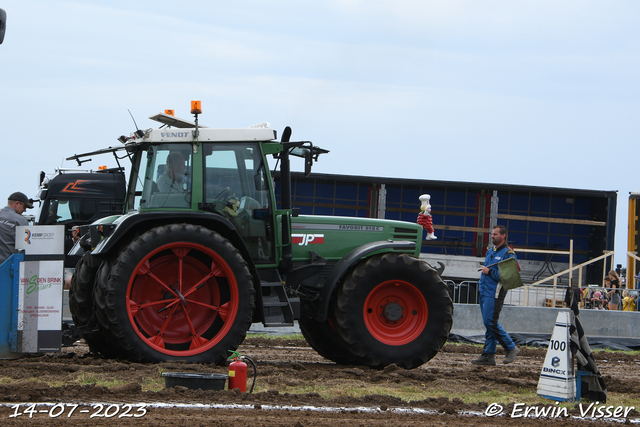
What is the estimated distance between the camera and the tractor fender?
798cm

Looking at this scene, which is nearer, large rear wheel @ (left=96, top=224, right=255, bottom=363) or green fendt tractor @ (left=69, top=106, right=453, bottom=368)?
large rear wheel @ (left=96, top=224, right=255, bottom=363)

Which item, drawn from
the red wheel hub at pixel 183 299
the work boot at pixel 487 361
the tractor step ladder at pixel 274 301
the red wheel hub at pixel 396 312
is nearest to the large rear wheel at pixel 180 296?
the red wheel hub at pixel 183 299

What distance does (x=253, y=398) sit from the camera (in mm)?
5727

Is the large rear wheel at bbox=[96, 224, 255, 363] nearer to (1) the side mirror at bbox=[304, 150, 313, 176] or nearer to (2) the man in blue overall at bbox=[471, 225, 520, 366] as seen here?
(1) the side mirror at bbox=[304, 150, 313, 176]

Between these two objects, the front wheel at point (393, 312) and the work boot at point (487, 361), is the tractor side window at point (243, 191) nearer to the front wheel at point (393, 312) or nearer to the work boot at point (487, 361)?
the front wheel at point (393, 312)

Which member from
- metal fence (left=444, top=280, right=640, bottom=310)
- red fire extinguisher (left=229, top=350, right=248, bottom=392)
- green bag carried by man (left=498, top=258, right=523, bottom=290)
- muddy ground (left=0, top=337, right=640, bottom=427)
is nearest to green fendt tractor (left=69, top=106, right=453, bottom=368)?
muddy ground (left=0, top=337, right=640, bottom=427)

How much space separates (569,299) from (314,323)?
131 inches

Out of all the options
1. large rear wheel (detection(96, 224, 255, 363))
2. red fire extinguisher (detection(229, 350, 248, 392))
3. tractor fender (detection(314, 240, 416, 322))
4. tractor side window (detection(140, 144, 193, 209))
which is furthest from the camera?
tractor fender (detection(314, 240, 416, 322))

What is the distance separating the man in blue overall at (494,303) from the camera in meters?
8.98

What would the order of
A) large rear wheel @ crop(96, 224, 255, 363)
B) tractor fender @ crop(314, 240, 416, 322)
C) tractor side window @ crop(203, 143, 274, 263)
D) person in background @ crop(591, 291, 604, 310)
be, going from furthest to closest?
person in background @ crop(591, 291, 604, 310) → tractor fender @ crop(314, 240, 416, 322) → tractor side window @ crop(203, 143, 274, 263) → large rear wheel @ crop(96, 224, 255, 363)

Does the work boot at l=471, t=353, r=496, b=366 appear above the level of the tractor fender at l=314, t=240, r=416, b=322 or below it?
below

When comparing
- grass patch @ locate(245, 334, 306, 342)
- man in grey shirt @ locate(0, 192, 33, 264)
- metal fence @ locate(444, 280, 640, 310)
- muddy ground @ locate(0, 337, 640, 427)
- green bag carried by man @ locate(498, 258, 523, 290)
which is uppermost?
man in grey shirt @ locate(0, 192, 33, 264)

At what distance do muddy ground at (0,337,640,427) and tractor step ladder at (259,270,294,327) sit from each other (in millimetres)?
494

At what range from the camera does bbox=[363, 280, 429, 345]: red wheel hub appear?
823 centimetres
